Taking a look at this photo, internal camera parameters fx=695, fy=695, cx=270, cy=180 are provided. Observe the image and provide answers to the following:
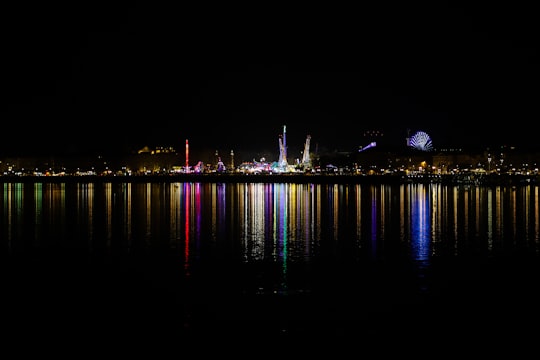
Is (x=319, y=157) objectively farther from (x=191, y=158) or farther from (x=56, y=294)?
(x=56, y=294)

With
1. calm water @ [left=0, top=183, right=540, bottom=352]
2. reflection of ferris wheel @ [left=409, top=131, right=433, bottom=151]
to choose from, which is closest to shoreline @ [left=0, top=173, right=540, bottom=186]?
reflection of ferris wheel @ [left=409, top=131, right=433, bottom=151]

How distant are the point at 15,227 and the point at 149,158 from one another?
8700cm

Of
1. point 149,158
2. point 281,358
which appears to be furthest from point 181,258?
point 149,158

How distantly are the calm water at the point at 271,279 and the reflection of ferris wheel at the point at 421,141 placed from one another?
83103 millimetres

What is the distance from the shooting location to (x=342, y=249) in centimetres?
1481

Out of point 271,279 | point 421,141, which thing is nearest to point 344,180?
point 421,141

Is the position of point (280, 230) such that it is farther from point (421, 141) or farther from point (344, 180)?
point (421, 141)

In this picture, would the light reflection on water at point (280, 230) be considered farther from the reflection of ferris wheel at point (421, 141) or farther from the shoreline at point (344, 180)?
the reflection of ferris wheel at point (421, 141)

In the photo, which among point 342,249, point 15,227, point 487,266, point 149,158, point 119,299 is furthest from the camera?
point 149,158

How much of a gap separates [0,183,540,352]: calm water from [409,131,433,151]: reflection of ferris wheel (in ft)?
273

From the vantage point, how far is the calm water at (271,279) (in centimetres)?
828

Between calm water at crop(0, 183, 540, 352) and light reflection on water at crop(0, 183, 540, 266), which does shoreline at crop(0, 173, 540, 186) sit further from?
calm water at crop(0, 183, 540, 352)

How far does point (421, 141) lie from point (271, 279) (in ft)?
310

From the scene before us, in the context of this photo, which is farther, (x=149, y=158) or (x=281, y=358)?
(x=149, y=158)
